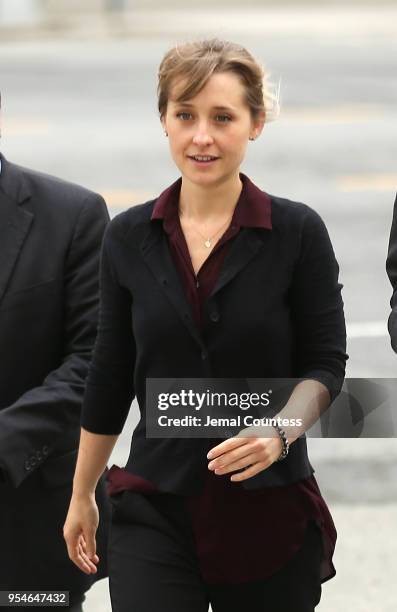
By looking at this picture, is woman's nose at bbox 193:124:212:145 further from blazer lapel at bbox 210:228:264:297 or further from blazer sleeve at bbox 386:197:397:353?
blazer sleeve at bbox 386:197:397:353

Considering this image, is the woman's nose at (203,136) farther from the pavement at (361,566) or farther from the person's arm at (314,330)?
the pavement at (361,566)

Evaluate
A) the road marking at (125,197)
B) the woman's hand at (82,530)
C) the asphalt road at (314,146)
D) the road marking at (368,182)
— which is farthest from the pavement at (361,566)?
the road marking at (368,182)

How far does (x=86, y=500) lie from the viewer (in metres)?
4.07

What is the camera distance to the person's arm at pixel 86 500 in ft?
13.2

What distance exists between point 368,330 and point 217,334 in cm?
624

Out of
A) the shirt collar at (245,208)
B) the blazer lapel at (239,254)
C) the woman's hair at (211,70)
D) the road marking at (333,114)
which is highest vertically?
the woman's hair at (211,70)

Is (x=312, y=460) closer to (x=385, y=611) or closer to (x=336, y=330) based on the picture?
(x=385, y=611)

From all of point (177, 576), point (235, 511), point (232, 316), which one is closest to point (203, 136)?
point (232, 316)

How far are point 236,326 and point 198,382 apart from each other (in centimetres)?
17

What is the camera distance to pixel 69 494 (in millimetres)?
4586

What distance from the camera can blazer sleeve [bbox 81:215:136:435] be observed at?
3.92 meters

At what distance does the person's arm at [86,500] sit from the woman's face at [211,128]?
2.36 ft

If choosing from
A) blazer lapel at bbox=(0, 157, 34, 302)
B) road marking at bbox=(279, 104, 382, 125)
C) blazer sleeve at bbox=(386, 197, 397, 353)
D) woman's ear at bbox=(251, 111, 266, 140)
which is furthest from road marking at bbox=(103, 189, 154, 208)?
woman's ear at bbox=(251, 111, 266, 140)

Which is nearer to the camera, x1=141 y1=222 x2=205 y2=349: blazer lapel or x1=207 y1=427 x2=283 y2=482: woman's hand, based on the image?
x1=207 y1=427 x2=283 y2=482: woman's hand
